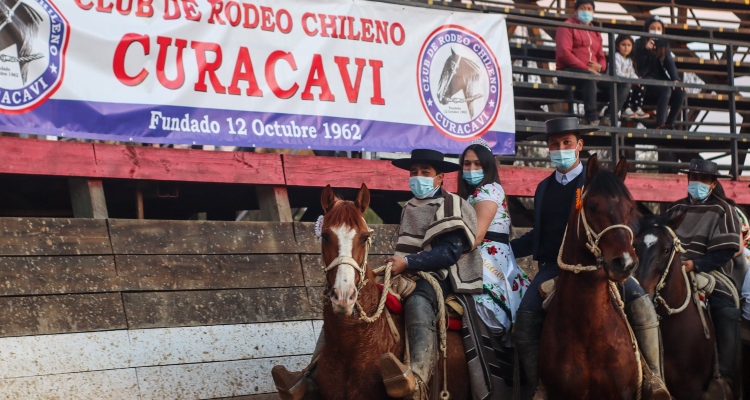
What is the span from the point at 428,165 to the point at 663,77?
7.17 metres

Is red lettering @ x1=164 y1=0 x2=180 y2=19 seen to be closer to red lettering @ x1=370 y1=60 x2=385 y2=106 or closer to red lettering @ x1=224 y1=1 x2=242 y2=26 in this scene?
red lettering @ x1=224 y1=1 x2=242 y2=26

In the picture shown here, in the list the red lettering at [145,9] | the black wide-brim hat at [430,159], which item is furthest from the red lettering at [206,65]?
the black wide-brim hat at [430,159]

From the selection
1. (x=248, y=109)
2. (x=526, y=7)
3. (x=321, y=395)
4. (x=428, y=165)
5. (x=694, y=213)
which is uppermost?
(x=526, y=7)

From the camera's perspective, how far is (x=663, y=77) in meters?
13.1

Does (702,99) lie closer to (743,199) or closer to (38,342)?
(743,199)

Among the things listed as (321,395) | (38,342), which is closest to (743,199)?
(321,395)

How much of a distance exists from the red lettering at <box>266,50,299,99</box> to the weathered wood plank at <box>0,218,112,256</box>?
204 cm

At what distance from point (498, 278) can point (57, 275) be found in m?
3.34

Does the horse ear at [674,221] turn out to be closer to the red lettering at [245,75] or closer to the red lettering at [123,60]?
the red lettering at [245,75]

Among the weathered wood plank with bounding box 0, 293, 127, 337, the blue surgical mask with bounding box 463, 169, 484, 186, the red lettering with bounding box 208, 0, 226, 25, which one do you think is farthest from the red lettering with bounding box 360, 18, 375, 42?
the weathered wood plank with bounding box 0, 293, 127, 337

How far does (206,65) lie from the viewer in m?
8.78

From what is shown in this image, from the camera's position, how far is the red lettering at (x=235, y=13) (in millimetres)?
8969

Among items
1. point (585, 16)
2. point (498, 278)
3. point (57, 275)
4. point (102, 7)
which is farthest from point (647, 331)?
point (585, 16)

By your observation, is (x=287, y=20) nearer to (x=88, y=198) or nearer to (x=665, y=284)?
(x=88, y=198)
